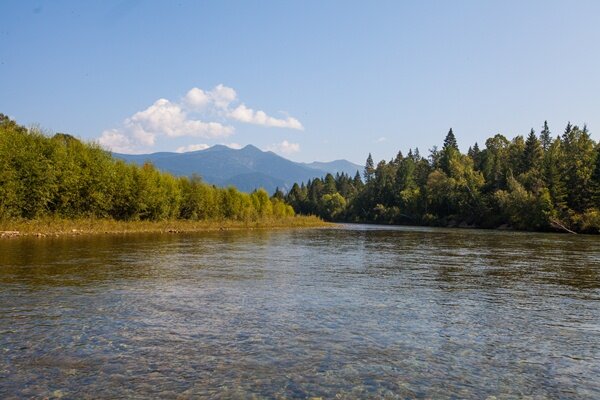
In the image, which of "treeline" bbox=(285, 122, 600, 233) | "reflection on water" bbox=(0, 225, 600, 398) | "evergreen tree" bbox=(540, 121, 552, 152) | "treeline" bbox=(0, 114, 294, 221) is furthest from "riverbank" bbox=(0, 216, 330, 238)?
"evergreen tree" bbox=(540, 121, 552, 152)

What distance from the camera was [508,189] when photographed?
13288cm

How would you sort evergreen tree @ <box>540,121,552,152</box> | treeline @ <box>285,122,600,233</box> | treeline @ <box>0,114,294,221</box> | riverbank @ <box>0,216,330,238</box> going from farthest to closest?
evergreen tree @ <box>540,121,552,152</box> → treeline @ <box>285,122,600,233</box> → treeline @ <box>0,114,294,221</box> → riverbank @ <box>0,216,330,238</box>

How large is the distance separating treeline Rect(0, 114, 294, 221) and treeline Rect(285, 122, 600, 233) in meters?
75.6

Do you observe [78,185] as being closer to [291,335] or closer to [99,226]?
[99,226]

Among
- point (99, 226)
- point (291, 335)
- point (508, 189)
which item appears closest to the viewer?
point (291, 335)

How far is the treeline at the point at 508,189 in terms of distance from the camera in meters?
100

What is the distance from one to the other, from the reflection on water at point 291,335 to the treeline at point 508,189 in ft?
285

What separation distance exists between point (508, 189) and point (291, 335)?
443 ft

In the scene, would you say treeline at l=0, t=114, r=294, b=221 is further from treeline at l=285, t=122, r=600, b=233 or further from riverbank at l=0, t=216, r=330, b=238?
treeline at l=285, t=122, r=600, b=233

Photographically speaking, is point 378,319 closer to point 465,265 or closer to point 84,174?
point 465,265

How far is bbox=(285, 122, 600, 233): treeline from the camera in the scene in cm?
10044

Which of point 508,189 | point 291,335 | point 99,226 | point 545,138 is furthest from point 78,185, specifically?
point 545,138

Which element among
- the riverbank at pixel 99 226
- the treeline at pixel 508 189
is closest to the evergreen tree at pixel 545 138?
the treeline at pixel 508 189

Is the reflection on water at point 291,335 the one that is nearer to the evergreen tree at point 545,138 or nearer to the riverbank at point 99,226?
the riverbank at point 99,226
